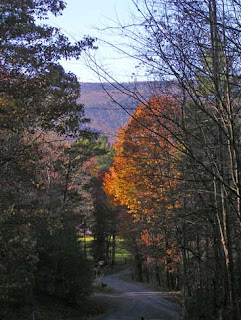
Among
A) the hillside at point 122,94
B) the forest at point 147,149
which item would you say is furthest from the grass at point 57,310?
the hillside at point 122,94

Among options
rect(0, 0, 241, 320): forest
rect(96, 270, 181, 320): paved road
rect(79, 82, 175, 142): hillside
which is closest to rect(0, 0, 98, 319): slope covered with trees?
rect(0, 0, 241, 320): forest

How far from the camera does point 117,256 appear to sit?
195 feet

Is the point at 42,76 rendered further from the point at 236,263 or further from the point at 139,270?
the point at 139,270

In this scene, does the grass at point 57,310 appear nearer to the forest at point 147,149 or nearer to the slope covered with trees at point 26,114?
the forest at point 147,149

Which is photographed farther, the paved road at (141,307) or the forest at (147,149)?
the paved road at (141,307)

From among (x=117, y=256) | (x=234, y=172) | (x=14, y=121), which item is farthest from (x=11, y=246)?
(x=117, y=256)

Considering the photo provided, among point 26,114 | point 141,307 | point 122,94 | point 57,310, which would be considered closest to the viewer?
point 122,94

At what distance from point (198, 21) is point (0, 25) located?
21.3 ft

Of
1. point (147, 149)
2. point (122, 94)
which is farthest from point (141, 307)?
point (122, 94)

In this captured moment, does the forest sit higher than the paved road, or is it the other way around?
the forest

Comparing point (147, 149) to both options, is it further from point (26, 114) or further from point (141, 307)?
point (141, 307)

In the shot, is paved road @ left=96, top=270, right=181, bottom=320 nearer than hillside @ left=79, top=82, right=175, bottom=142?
No

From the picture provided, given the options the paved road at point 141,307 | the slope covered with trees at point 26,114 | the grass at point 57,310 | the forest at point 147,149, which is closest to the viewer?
the forest at point 147,149

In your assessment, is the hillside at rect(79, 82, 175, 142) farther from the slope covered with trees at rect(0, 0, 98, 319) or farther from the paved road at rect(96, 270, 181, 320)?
the paved road at rect(96, 270, 181, 320)
